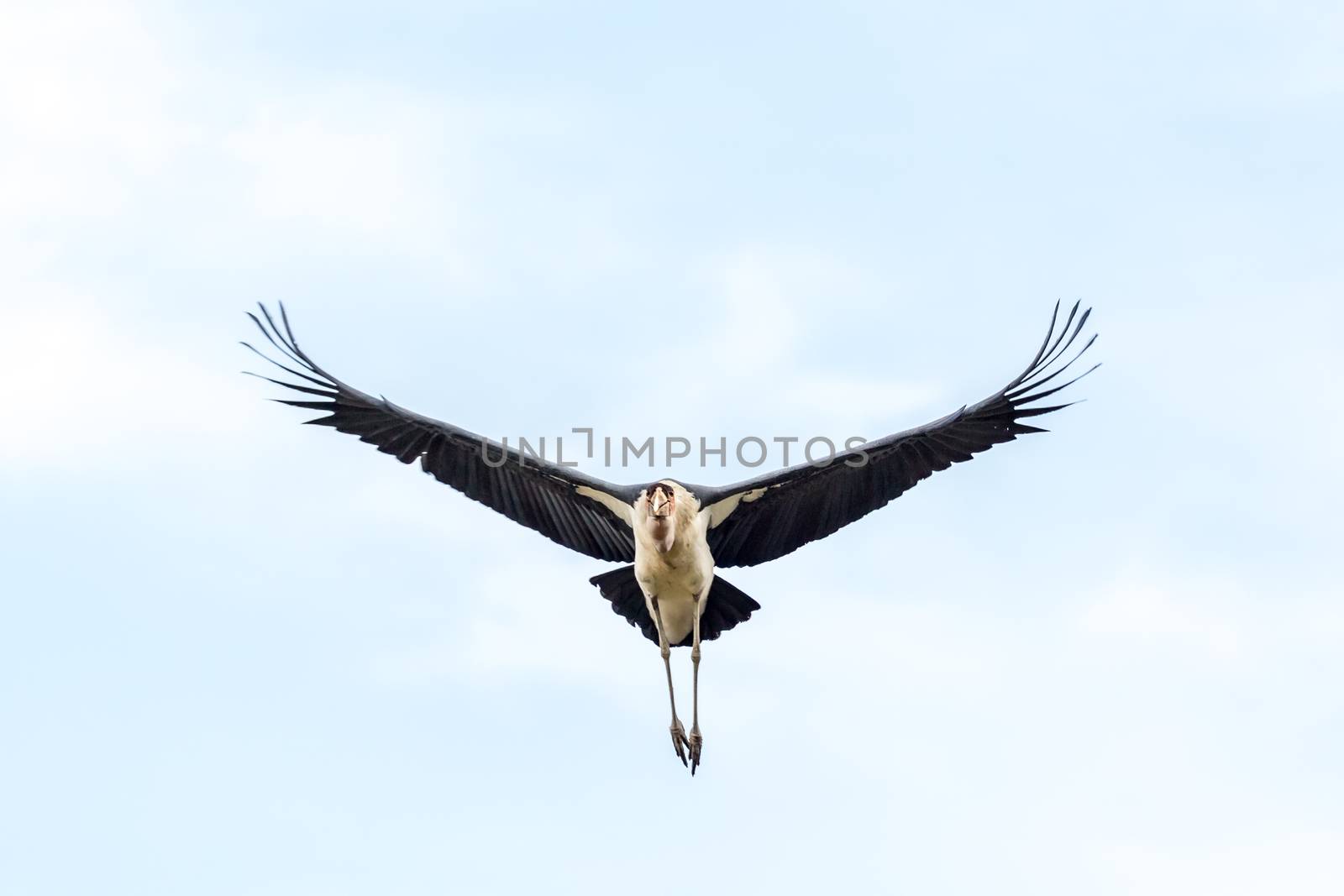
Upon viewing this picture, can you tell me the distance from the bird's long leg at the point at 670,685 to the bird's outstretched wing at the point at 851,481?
801mm

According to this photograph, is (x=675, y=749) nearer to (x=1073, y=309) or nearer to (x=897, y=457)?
(x=897, y=457)

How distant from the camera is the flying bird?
23734 millimetres

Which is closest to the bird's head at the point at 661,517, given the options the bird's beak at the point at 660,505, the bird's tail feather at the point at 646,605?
the bird's beak at the point at 660,505

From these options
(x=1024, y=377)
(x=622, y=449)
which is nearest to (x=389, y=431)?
(x=622, y=449)

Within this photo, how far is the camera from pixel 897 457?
23.9m

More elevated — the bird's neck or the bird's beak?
the bird's beak

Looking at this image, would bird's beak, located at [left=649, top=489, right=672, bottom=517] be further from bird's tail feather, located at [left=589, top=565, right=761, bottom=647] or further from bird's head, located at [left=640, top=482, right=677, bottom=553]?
bird's tail feather, located at [left=589, top=565, right=761, bottom=647]

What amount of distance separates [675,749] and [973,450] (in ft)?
12.5

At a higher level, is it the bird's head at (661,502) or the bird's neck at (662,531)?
the bird's head at (661,502)

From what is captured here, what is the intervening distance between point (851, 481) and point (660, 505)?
1.83 metres

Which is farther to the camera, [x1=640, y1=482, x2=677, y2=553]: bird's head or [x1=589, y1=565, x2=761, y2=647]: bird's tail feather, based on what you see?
[x1=589, y1=565, x2=761, y2=647]: bird's tail feather

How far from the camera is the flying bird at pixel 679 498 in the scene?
77.9ft

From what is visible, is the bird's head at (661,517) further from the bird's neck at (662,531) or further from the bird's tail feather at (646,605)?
the bird's tail feather at (646,605)

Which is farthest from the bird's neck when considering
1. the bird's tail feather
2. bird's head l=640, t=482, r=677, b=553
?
the bird's tail feather
